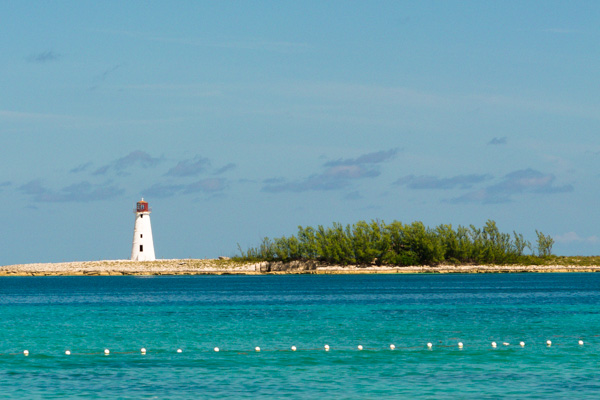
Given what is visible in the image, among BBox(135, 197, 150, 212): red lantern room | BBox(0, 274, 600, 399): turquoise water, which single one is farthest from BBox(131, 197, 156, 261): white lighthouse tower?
BBox(0, 274, 600, 399): turquoise water

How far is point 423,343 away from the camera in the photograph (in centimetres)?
4703

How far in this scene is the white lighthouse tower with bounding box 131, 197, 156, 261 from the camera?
17288 centimetres

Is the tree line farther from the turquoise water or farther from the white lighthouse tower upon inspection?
the turquoise water

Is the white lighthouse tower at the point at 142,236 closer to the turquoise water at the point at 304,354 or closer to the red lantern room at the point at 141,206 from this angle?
the red lantern room at the point at 141,206

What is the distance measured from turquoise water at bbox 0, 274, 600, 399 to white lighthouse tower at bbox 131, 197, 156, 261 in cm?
9505

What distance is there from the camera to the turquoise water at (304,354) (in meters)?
31.9

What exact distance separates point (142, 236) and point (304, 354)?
137398mm

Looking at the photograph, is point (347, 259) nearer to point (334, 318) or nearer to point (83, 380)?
point (334, 318)

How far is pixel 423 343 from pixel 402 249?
150 metres

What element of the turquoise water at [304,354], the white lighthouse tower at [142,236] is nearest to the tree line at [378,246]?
the white lighthouse tower at [142,236]

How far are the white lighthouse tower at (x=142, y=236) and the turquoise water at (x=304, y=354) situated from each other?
312ft

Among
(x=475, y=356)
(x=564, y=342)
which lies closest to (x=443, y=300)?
(x=564, y=342)

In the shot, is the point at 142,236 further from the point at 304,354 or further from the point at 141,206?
the point at 304,354

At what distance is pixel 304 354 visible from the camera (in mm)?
42344
